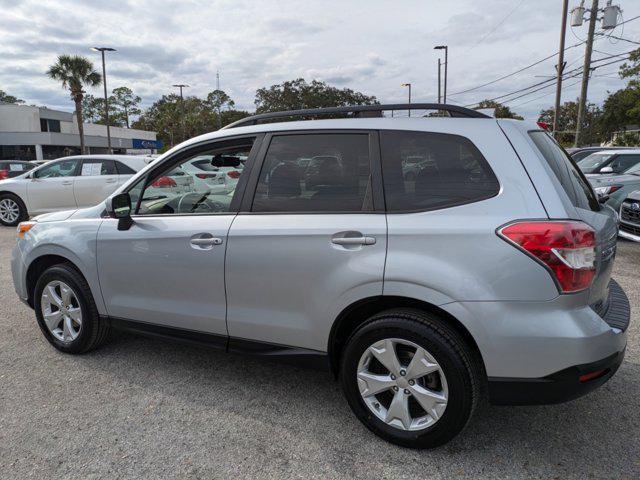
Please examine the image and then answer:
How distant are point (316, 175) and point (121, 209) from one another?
1479 mm

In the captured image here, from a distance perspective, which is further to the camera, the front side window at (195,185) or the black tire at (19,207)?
the black tire at (19,207)

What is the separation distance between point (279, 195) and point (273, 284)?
53cm

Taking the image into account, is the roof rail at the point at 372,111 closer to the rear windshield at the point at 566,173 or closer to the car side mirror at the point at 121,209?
the rear windshield at the point at 566,173

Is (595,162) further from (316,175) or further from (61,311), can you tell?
(61,311)

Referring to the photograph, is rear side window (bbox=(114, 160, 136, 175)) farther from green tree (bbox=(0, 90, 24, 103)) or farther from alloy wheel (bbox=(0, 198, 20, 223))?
green tree (bbox=(0, 90, 24, 103))

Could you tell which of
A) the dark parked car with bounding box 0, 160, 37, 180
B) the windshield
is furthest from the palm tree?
the windshield

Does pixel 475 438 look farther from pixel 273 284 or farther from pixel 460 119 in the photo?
pixel 460 119

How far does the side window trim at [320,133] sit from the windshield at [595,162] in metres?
9.08

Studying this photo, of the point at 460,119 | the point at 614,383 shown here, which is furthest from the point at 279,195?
the point at 614,383

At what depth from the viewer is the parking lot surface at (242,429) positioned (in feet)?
8.01

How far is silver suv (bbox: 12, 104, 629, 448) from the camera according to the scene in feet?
7.26

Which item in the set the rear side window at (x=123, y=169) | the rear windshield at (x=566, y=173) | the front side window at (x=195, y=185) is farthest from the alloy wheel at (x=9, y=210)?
the rear windshield at (x=566, y=173)

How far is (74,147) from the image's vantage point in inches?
2108

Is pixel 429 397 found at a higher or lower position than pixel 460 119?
lower
